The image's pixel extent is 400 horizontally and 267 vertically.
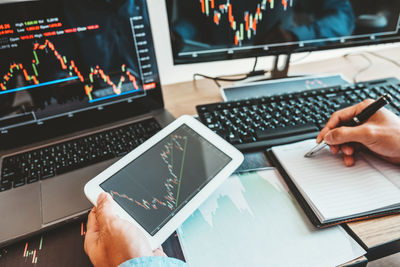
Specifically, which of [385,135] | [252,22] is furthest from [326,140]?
[252,22]

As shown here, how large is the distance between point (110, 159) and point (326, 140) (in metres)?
0.46

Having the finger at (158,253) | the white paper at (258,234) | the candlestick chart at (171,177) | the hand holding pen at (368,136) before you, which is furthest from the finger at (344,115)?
the finger at (158,253)

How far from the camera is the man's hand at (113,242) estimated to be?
385 millimetres

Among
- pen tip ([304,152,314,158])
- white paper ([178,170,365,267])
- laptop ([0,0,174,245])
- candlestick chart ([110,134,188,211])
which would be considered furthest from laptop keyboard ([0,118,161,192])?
pen tip ([304,152,314,158])

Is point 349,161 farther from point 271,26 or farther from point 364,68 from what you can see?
point 364,68

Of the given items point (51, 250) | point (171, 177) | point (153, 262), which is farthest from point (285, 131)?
point (51, 250)

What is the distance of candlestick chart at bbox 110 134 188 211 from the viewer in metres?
0.46

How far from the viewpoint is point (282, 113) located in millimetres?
658

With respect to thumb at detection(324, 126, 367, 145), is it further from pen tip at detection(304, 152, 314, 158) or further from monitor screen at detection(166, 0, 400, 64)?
monitor screen at detection(166, 0, 400, 64)

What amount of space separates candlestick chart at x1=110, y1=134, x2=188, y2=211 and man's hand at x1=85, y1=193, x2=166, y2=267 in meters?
0.05

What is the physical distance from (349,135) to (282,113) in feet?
0.54

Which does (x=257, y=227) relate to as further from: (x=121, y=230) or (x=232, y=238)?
(x=121, y=230)

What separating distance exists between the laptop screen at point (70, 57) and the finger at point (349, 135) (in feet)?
1.48

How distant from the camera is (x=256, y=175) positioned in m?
0.56
